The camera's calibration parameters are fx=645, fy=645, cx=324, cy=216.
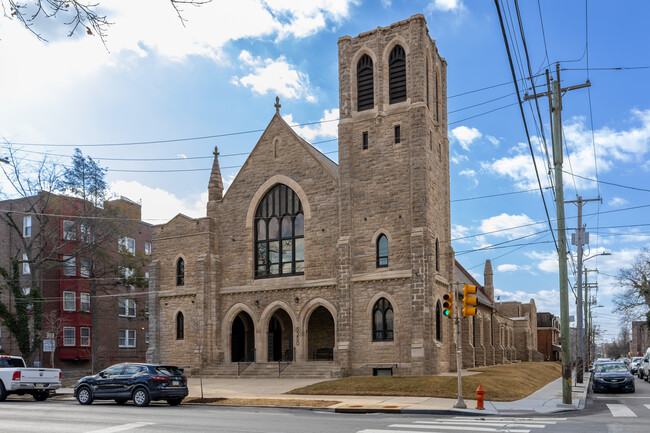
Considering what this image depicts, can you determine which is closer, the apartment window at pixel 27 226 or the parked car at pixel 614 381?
the parked car at pixel 614 381

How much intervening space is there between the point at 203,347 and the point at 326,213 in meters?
10.5

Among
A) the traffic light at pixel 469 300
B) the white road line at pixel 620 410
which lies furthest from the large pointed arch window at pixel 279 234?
the white road line at pixel 620 410

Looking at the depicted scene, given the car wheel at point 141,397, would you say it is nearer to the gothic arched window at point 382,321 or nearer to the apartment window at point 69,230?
the gothic arched window at point 382,321

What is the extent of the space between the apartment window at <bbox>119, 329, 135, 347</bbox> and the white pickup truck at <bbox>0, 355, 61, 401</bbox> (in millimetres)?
29605

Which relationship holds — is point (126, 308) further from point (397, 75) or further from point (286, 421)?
point (286, 421)

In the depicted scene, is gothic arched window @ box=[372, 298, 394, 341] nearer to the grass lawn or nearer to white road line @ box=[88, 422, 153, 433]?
the grass lawn

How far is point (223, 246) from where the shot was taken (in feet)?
127

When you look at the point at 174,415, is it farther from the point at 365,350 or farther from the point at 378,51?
the point at 378,51

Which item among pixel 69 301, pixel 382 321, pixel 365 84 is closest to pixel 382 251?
pixel 382 321

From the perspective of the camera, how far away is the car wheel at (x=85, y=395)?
22.3 m

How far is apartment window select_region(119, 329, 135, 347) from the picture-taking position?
53.7 metres

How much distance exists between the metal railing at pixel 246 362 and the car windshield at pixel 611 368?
710 inches

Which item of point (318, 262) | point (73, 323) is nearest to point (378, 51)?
point (318, 262)

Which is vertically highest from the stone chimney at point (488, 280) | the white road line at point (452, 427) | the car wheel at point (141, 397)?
the stone chimney at point (488, 280)
